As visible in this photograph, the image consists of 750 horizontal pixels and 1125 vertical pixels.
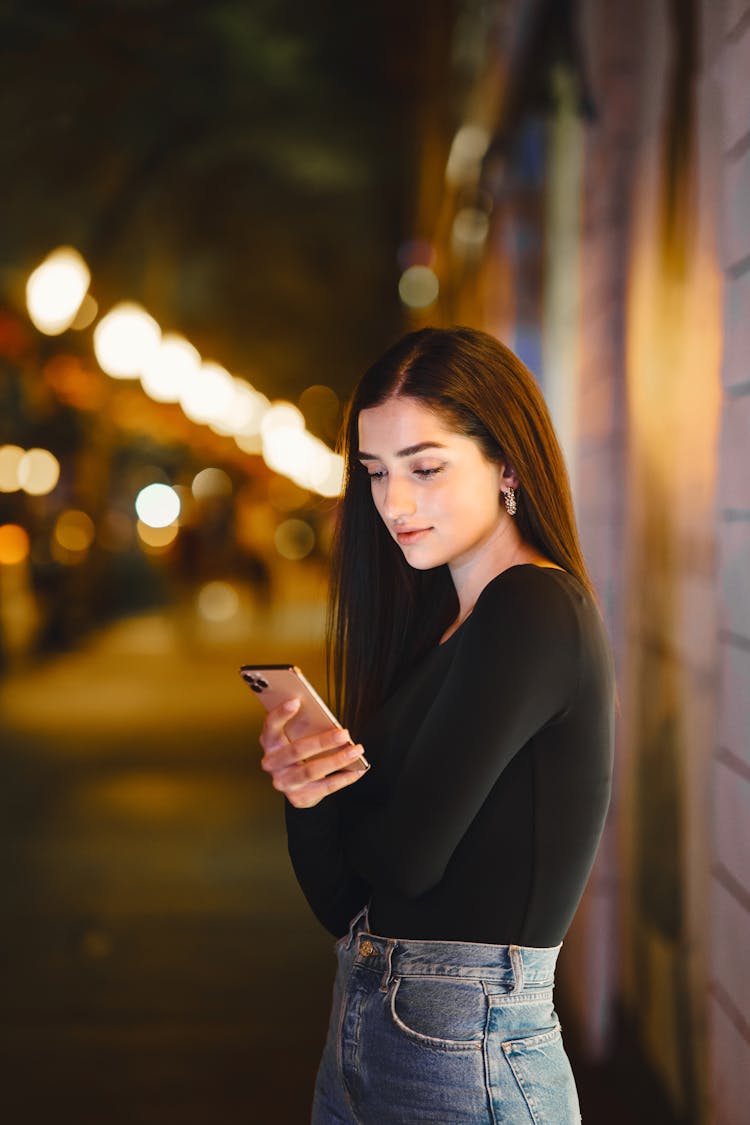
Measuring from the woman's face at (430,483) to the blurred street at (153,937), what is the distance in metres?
2.77

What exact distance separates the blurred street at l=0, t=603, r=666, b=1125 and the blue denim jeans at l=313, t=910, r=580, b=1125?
8.33ft

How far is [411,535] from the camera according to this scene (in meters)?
1.97

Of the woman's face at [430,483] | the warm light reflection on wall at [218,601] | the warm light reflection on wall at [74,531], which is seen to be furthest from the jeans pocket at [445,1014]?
the warm light reflection on wall at [218,601]

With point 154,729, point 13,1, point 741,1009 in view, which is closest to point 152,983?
point 741,1009

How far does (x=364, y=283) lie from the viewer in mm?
27297

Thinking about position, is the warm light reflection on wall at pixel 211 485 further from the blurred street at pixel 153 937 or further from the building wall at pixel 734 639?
the building wall at pixel 734 639

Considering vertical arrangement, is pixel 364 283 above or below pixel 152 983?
above

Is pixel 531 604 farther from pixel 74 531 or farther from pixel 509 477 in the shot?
pixel 74 531

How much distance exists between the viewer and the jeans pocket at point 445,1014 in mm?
1752

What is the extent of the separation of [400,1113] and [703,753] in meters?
1.90

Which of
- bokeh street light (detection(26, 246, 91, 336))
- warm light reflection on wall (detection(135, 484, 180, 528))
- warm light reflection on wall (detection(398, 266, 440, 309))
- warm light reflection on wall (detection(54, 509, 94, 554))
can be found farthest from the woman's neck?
warm light reflection on wall (detection(135, 484, 180, 528))

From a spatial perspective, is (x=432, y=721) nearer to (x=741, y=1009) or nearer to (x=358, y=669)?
(x=358, y=669)

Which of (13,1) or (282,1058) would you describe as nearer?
(282,1058)

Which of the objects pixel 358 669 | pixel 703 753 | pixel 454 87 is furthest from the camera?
pixel 454 87
